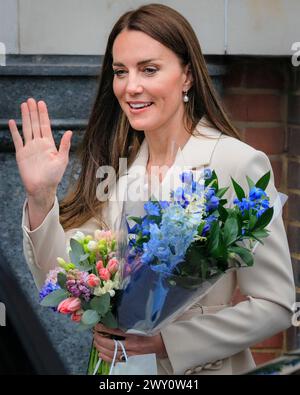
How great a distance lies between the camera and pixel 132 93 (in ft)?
10.1

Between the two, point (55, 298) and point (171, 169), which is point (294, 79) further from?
point (55, 298)

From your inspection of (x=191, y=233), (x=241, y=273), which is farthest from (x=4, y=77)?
(x=191, y=233)

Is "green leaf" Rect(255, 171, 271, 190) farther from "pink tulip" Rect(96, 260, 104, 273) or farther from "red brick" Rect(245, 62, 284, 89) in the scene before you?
"red brick" Rect(245, 62, 284, 89)

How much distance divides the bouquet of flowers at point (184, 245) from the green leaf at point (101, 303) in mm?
43

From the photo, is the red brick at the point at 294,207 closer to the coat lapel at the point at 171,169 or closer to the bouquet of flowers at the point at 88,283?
the coat lapel at the point at 171,169

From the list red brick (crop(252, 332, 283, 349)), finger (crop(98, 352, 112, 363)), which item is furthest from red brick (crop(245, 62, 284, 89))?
finger (crop(98, 352, 112, 363))

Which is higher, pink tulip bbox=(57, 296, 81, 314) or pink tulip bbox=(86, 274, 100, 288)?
pink tulip bbox=(86, 274, 100, 288)

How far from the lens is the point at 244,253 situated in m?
2.65

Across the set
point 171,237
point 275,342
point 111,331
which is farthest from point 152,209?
point 275,342

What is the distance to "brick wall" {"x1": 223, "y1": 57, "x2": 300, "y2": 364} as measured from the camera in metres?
4.49

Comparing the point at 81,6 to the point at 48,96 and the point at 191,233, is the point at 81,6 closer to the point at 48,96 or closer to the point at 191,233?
the point at 48,96

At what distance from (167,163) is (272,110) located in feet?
4.69

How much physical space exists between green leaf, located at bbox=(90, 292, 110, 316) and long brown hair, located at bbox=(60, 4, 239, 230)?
1.69 ft

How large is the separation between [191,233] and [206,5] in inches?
78.3
